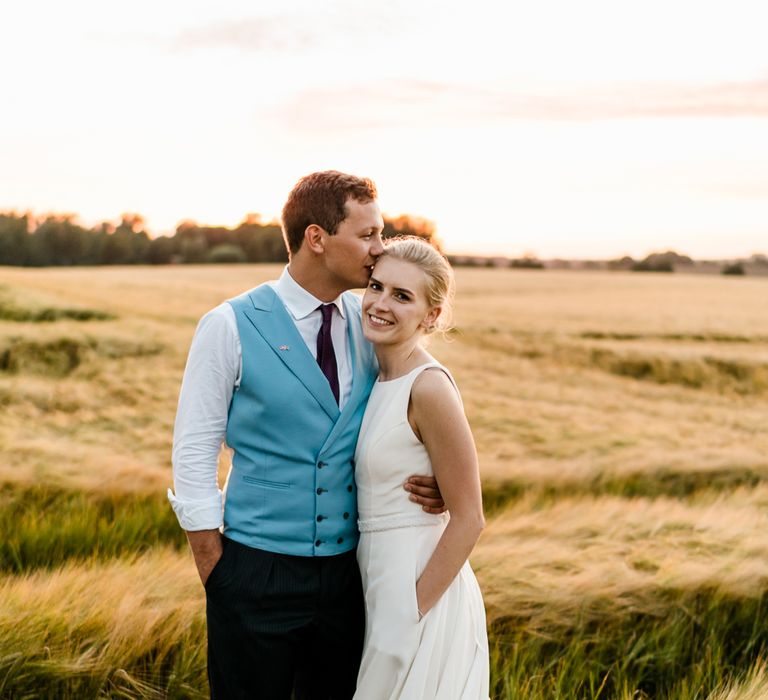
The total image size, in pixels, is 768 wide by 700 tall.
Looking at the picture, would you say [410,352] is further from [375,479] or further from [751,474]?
[751,474]

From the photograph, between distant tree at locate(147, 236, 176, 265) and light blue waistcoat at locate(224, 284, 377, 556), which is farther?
distant tree at locate(147, 236, 176, 265)

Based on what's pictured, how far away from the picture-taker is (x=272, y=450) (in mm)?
2750

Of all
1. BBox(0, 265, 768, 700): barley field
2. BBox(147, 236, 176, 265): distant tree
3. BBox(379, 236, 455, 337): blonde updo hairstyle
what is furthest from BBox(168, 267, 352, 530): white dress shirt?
BBox(147, 236, 176, 265): distant tree

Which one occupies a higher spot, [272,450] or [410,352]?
[410,352]

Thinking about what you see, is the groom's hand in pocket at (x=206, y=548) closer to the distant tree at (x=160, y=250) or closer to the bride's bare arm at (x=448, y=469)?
the bride's bare arm at (x=448, y=469)

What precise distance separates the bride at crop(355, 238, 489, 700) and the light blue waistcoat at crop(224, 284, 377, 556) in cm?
11

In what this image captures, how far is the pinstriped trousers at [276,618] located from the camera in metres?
2.76

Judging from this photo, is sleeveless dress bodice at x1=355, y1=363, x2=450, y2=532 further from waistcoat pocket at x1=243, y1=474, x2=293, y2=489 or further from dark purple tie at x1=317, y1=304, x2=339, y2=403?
waistcoat pocket at x1=243, y1=474, x2=293, y2=489

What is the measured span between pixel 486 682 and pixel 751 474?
6.60m

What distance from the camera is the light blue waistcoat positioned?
108 inches

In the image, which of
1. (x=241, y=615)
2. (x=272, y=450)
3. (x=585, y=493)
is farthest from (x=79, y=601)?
(x=585, y=493)

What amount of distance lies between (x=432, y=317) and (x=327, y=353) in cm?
38

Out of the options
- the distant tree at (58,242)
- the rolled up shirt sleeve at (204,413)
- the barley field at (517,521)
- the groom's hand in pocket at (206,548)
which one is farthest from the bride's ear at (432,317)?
the distant tree at (58,242)

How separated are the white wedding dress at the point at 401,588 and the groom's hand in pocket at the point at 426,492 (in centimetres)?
3
